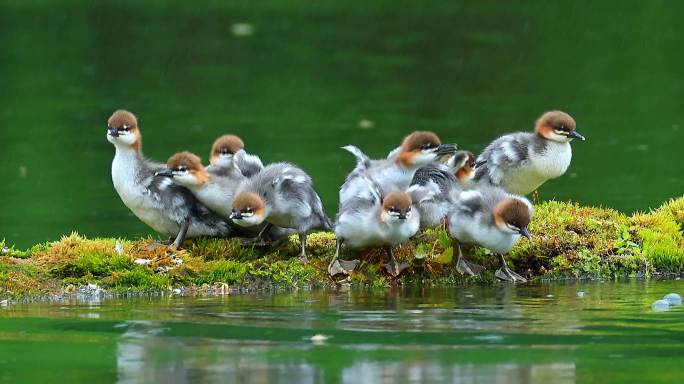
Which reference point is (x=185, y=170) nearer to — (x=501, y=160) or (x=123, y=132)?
(x=123, y=132)

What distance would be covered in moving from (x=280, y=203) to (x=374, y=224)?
2.69 feet

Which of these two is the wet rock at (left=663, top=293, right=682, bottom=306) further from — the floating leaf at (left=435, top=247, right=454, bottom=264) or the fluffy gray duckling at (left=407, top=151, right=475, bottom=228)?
the fluffy gray duckling at (left=407, top=151, right=475, bottom=228)

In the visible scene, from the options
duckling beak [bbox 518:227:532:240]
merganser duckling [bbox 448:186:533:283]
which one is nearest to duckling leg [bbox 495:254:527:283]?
merganser duckling [bbox 448:186:533:283]

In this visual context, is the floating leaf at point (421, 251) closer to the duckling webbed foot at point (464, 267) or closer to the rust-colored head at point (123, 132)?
the duckling webbed foot at point (464, 267)

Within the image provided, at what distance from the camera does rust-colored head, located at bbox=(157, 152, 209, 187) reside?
11.2 meters

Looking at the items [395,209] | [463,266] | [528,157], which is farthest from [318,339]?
[528,157]

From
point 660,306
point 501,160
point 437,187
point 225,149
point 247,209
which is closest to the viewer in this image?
point 660,306

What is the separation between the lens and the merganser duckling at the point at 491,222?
10.5 m

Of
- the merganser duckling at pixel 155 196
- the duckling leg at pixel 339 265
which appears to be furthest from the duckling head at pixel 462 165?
the merganser duckling at pixel 155 196

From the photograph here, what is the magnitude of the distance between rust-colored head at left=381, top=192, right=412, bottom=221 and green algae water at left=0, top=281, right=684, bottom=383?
574 millimetres

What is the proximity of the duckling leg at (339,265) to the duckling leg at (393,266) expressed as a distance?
0.81 feet

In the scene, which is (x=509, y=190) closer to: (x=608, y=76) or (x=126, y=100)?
(x=126, y=100)

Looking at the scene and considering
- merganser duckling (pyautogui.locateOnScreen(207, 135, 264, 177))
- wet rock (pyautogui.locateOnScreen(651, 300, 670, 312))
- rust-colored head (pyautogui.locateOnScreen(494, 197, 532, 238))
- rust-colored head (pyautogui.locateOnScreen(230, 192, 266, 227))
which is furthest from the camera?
merganser duckling (pyautogui.locateOnScreen(207, 135, 264, 177))

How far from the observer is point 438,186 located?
1142 centimetres
